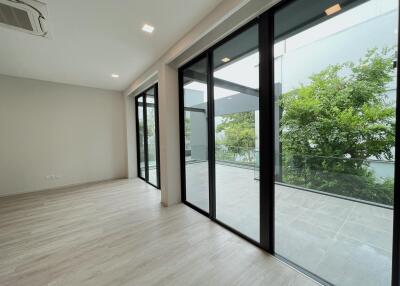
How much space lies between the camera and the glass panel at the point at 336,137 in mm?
1375

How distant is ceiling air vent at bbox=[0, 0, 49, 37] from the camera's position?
1.89 m

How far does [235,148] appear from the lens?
2641mm

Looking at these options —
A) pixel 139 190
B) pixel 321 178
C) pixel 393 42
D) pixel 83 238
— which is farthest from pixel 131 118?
pixel 393 42

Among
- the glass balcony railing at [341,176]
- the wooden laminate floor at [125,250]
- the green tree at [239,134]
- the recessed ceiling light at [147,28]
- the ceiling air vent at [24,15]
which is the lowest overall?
the wooden laminate floor at [125,250]

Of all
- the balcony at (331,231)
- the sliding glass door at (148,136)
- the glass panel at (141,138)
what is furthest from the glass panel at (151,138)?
the balcony at (331,231)

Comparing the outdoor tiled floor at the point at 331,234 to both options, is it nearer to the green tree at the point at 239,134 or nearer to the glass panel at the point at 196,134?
the green tree at the point at 239,134

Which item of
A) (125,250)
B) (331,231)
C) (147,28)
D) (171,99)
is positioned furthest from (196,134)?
(331,231)

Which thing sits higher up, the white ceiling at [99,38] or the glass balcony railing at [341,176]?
the white ceiling at [99,38]

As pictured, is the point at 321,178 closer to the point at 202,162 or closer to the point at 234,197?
the point at 234,197

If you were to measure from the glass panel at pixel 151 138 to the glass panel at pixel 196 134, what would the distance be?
5.14 ft

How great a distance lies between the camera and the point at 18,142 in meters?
4.33

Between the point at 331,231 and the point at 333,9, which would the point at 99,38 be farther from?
the point at 331,231

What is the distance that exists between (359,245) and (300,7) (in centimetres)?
243

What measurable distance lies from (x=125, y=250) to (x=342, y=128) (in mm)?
2656
